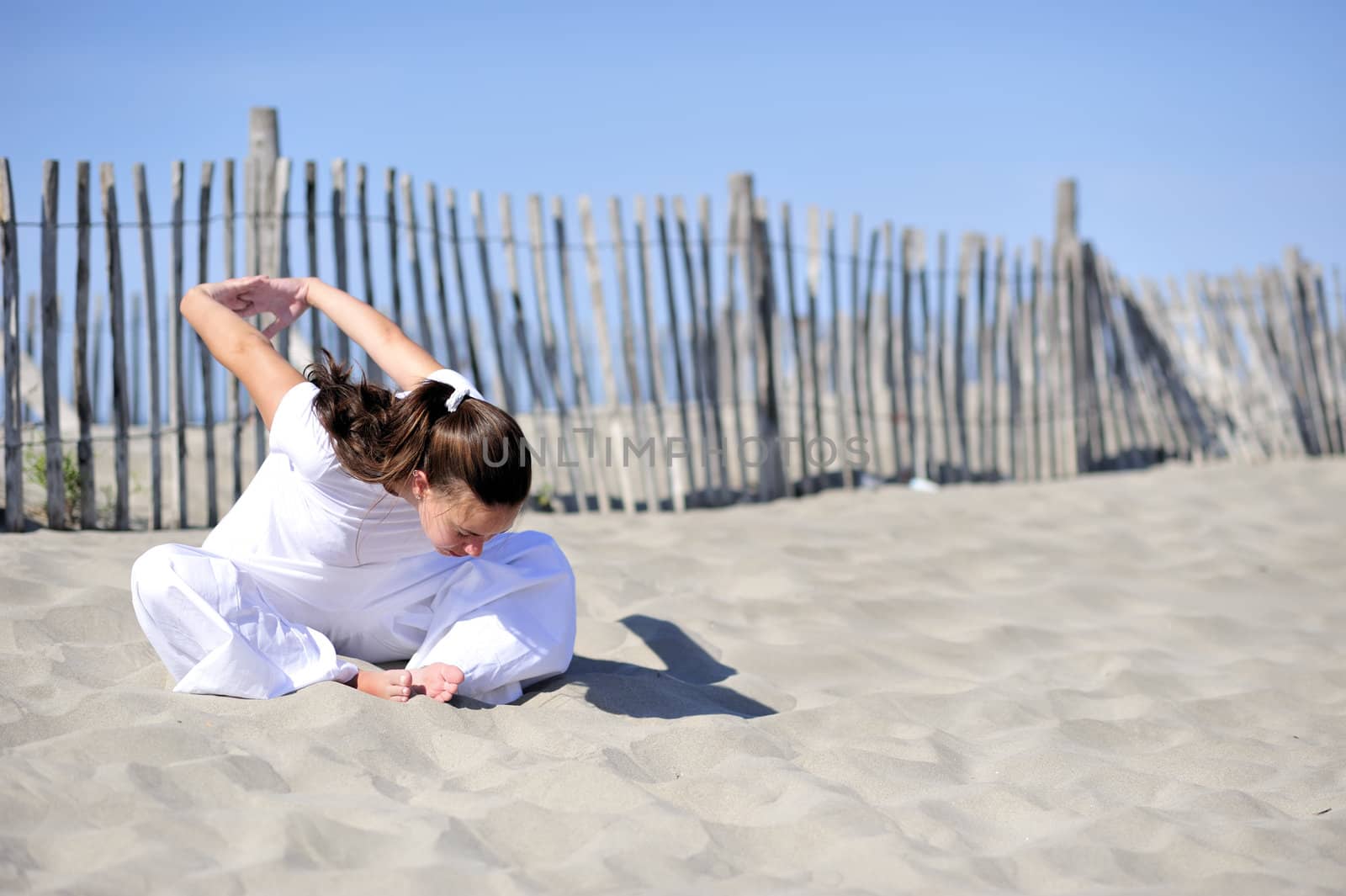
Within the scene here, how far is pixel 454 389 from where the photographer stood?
8.56ft

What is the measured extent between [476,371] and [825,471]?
2311mm

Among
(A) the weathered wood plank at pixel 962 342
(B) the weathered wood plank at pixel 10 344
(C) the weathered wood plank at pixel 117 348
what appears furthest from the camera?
(A) the weathered wood plank at pixel 962 342

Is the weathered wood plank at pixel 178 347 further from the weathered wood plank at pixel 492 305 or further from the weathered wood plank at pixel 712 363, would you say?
Result: the weathered wood plank at pixel 712 363

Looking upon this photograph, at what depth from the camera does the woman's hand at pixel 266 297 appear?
2889mm

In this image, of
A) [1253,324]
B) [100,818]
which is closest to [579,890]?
[100,818]

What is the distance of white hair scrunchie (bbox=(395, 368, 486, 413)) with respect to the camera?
8.28 ft

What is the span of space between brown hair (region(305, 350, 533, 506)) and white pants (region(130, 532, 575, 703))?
44 cm

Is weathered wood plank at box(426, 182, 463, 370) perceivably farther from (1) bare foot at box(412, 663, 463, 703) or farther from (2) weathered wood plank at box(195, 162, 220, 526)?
(1) bare foot at box(412, 663, 463, 703)

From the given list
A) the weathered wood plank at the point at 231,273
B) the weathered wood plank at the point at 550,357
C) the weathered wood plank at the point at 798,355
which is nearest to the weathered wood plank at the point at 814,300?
the weathered wood plank at the point at 798,355

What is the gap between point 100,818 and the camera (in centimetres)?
206

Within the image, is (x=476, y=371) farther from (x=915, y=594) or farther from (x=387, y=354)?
(x=387, y=354)

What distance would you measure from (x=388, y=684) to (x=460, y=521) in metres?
0.50

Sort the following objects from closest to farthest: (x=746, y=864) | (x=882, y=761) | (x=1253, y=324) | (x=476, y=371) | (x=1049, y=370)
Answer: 1. (x=746, y=864)
2. (x=882, y=761)
3. (x=476, y=371)
4. (x=1049, y=370)
5. (x=1253, y=324)

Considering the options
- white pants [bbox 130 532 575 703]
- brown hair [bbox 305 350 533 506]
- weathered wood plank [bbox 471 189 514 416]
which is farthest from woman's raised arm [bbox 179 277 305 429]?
weathered wood plank [bbox 471 189 514 416]
